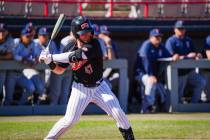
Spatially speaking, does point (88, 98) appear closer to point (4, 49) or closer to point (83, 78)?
point (83, 78)

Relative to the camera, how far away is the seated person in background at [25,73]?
33.9 ft

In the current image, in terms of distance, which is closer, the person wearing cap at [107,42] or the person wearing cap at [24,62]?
the person wearing cap at [24,62]

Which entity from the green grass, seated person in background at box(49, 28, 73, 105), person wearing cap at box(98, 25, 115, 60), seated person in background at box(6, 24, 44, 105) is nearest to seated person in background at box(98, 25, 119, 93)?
person wearing cap at box(98, 25, 115, 60)

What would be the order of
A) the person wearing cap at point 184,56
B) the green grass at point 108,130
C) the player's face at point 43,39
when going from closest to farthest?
the green grass at point 108,130 < the player's face at point 43,39 < the person wearing cap at point 184,56

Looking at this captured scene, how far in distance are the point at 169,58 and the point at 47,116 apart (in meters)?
2.67

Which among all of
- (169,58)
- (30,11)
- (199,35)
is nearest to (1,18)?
(30,11)

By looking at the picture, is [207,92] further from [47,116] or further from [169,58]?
[47,116]

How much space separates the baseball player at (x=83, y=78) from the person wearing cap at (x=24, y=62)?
3.96 m

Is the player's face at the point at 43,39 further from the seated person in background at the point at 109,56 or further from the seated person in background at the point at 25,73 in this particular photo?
the seated person in background at the point at 109,56

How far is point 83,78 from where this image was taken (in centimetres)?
639

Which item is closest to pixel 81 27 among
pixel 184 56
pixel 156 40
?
pixel 156 40

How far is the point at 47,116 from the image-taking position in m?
10.2

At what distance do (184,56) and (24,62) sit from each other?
319 centimetres

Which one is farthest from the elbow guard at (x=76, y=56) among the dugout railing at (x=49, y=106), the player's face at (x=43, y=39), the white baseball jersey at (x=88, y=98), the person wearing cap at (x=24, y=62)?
the player's face at (x=43, y=39)
